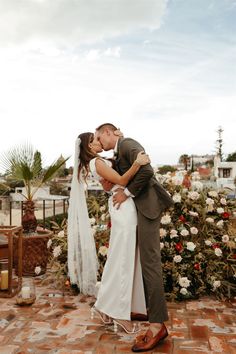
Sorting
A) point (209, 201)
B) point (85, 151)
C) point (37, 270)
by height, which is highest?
point (85, 151)

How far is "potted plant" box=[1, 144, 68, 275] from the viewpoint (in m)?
5.03

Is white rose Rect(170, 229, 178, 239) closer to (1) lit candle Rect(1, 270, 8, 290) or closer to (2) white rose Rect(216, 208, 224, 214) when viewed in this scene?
(2) white rose Rect(216, 208, 224, 214)

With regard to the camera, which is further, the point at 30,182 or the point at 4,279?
the point at 30,182

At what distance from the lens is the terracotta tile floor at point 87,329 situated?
2.93 metres

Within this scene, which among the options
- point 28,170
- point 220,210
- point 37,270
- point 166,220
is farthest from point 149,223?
point 28,170

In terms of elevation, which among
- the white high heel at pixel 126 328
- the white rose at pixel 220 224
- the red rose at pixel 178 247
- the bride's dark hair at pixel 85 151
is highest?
the bride's dark hair at pixel 85 151

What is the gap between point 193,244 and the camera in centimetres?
409

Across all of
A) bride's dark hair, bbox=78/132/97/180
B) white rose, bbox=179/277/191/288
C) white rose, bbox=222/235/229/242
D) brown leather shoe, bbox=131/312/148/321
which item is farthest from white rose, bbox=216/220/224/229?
bride's dark hair, bbox=78/132/97/180

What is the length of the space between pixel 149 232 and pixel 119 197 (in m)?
0.33

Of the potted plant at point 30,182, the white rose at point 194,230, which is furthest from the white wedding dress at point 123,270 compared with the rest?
the potted plant at point 30,182

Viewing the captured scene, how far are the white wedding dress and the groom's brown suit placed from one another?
94 millimetres

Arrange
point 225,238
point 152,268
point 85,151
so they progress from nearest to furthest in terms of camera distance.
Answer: point 152,268
point 85,151
point 225,238

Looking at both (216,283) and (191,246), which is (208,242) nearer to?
(191,246)

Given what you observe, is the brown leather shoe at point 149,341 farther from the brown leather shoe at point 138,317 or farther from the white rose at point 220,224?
the white rose at point 220,224
